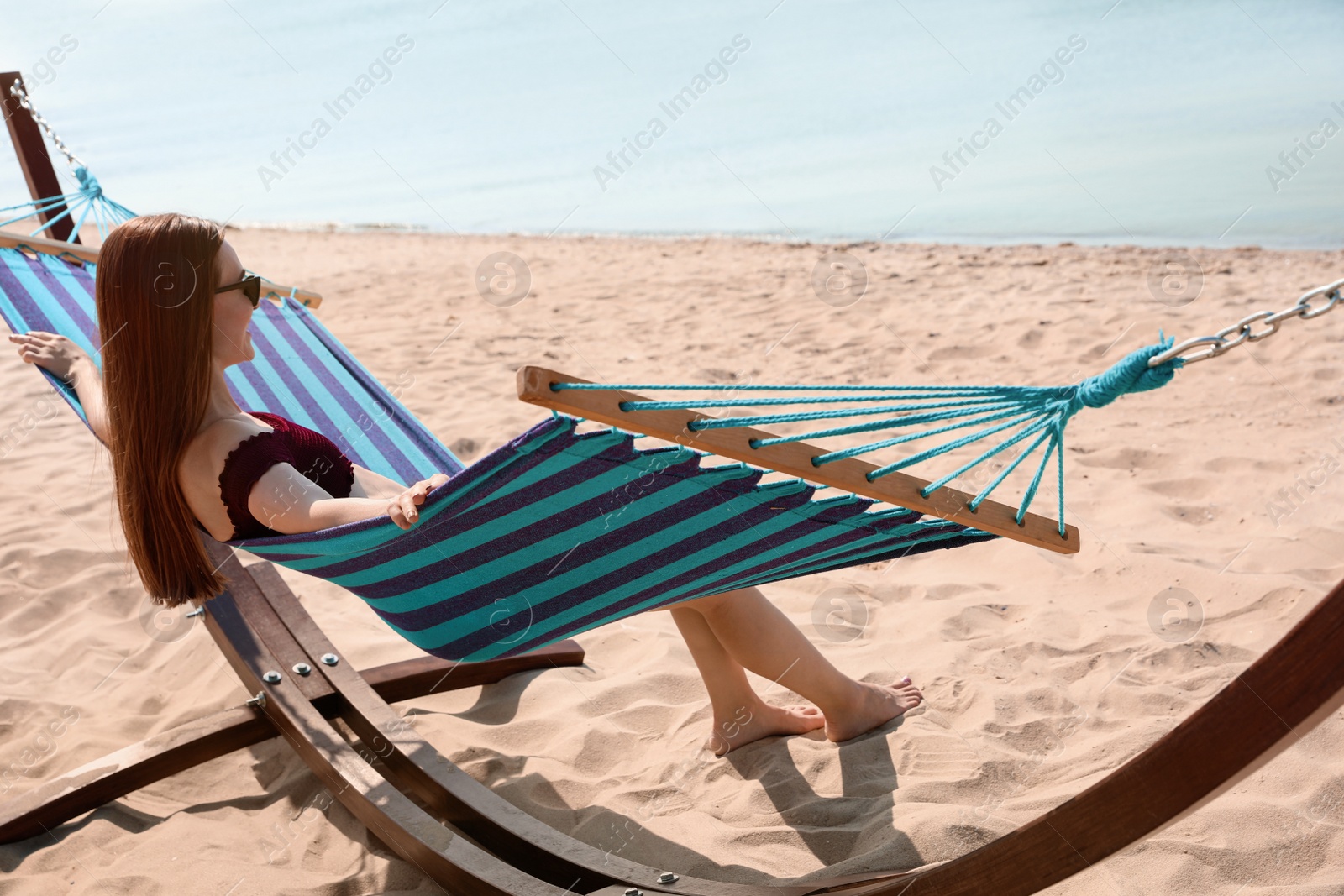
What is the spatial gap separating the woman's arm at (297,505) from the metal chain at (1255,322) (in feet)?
3.04

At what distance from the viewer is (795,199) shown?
10.1m

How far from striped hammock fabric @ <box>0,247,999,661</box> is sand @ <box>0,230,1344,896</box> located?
0.44m

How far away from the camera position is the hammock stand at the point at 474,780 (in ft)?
2.96

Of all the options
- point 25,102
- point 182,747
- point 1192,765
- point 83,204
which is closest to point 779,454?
point 1192,765

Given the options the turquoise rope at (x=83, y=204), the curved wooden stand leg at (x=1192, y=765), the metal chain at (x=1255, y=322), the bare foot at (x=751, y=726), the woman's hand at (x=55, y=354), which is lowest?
the bare foot at (x=751, y=726)

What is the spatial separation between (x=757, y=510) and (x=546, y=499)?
0.96ft

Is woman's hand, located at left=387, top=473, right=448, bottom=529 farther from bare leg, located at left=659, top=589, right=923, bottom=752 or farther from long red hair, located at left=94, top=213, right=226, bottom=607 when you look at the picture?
bare leg, located at left=659, top=589, right=923, bottom=752

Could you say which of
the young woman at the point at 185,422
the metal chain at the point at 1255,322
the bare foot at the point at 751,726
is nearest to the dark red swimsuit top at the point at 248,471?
the young woman at the point at 185,422

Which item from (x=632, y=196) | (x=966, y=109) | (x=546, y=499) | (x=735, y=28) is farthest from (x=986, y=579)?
(x=735, y=28)

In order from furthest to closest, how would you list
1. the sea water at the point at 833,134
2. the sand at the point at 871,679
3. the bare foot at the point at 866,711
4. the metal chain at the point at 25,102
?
the sea water at the point at 833,134
the metal chain at the point at 25,102
the bare foot at the point at 866,711
the sand at the point at 871,679

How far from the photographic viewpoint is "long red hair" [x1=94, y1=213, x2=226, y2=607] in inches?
60.7

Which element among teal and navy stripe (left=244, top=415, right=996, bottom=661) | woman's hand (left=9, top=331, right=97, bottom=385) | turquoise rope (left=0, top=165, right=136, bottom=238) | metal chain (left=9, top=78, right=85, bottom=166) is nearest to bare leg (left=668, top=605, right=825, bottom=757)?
teal and navy stripe (left=244, top=415, right=996, bottom=661)

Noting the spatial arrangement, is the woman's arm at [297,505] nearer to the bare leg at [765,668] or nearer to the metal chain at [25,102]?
the bare leg at [765,668]

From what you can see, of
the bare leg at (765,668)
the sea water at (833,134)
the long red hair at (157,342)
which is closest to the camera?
the long red hair at (157,342)
